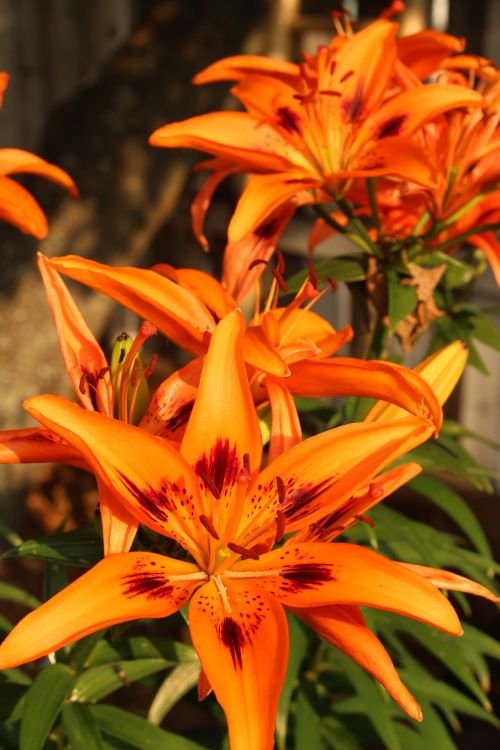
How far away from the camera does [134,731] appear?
108 cm

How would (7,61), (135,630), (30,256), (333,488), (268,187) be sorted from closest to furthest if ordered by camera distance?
(333,488)
(268,187)
(30,256)
(135,630)
(7,61)

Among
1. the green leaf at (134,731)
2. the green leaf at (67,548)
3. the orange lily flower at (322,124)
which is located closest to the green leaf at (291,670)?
the green leaf at (134,731)

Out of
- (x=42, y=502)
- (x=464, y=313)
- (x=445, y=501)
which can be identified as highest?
(x=464, y=313)

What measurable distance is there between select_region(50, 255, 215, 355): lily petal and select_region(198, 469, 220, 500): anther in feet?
0.43

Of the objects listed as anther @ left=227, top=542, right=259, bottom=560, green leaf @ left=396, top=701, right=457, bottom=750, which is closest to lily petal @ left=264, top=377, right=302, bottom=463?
anther @ left=227, top=542, right=259, bottom=560

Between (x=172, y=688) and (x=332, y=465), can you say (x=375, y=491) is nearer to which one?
(x=332, y=465)

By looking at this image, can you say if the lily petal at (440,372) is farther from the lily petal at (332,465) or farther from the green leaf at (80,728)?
the green leaf at (80,728)

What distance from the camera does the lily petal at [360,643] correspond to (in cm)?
76

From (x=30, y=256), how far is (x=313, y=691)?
5.94 ft

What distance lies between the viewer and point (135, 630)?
3.31 meters

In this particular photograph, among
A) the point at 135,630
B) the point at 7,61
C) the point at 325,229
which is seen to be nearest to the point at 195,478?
the point at 325,229

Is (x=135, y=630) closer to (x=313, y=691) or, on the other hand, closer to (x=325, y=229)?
(x=313, y=691)

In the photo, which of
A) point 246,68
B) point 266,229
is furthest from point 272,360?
point 246,68

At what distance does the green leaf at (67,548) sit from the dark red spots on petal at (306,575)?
19 centimetres
